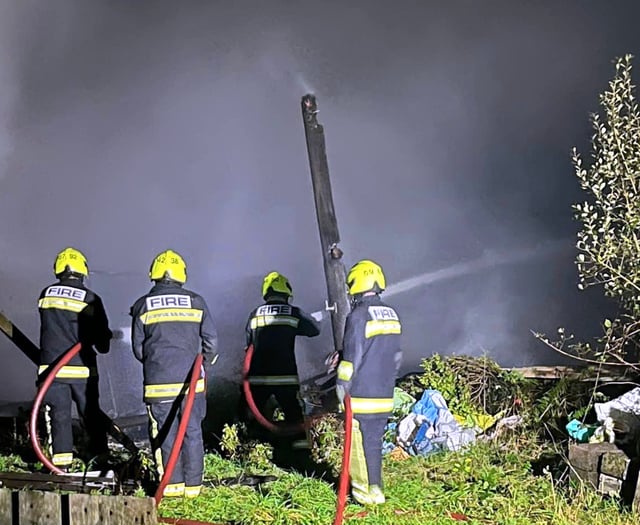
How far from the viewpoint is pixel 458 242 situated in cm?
1366

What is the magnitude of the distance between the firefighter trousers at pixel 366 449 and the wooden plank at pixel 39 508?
6.93ft

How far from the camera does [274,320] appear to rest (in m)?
7.16

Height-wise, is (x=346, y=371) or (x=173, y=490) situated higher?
(x=346, y=371)

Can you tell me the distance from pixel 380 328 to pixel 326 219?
4.15 m

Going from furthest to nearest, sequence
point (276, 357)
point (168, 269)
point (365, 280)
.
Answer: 1. point (276, 357)
2. point (168, 269)
3. point (365, 280)

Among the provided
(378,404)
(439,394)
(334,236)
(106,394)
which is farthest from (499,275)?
(378,404)

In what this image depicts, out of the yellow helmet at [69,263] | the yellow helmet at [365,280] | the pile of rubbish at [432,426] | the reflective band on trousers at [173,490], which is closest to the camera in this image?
the yellow helmet at [365,280]

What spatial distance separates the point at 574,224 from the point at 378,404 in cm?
844

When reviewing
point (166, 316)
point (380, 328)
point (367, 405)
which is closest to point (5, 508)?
point (166, 316)

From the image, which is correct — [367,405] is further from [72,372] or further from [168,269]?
[72,372]

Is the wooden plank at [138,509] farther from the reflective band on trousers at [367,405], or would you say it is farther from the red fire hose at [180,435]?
the reflective band on trousers at [367,405]

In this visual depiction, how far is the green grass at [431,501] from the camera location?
17.5 ft

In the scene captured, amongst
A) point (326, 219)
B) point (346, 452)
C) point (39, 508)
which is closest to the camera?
point (39, 508)

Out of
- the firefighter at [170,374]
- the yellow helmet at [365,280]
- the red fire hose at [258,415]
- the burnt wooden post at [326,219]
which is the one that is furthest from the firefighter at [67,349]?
the burnt wooden post at [326,219]
